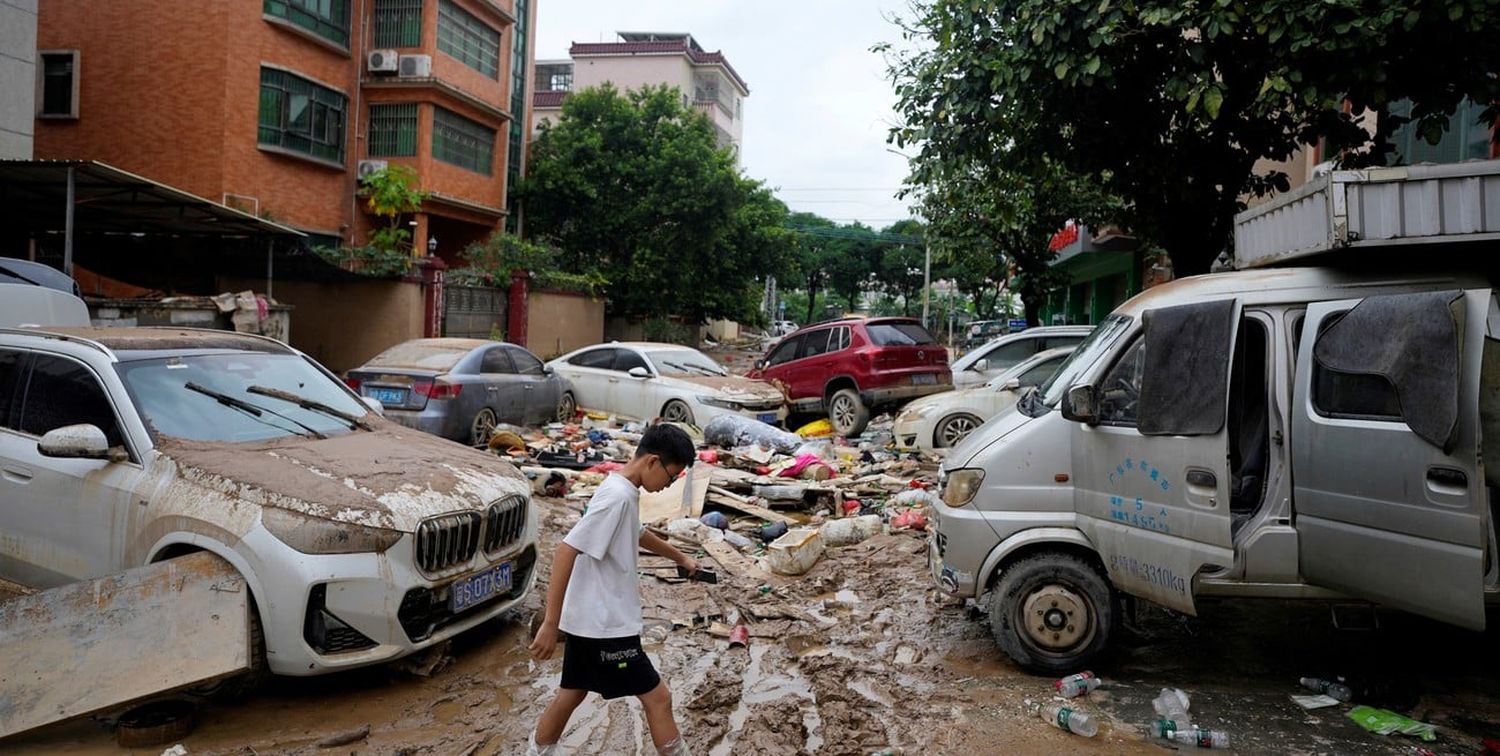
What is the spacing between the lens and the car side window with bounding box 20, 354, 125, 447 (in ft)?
16.9

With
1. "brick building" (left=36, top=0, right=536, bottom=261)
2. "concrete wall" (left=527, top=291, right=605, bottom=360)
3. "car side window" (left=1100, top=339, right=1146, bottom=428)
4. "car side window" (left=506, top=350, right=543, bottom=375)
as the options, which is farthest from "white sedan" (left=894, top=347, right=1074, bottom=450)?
"brick building" (left=36, top=0, right=536, bottom=261)

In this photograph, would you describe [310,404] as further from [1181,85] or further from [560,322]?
[560,322]

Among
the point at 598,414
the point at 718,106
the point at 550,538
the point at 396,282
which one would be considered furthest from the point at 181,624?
the point at 718,106

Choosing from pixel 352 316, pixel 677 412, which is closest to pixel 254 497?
pixel 677 412

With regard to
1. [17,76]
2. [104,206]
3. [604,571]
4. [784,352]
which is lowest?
[604,571]

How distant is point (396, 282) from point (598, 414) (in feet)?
21.2

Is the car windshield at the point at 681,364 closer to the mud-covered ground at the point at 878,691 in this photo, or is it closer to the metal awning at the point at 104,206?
the metal awning at the point at 104,206

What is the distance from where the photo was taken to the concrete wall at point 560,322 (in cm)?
2442

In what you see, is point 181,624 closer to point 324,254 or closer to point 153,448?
point 153,448

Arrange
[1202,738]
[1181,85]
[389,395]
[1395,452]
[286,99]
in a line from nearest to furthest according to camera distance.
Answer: [1395,452]
[1202,738]
[1181,85]
[389,395]
[286,99]

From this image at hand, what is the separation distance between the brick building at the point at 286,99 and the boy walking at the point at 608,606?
766 inches

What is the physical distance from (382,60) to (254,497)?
21.6 metres

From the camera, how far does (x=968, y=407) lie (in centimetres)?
1220

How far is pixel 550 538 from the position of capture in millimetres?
8438
